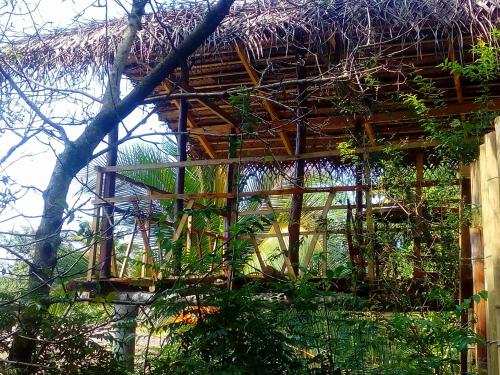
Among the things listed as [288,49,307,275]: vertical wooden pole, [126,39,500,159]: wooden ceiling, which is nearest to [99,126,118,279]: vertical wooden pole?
[126,39,500,159]: wooden ceiling

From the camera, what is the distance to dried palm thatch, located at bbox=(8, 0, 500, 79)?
4.80m

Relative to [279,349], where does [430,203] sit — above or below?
above

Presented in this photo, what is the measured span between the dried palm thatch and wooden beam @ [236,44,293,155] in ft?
0.40

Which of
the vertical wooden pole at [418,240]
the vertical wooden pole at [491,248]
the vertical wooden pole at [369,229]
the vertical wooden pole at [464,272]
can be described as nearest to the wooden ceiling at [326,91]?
the vertical wooden pole at [369,229]

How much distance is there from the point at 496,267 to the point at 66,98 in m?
2.48

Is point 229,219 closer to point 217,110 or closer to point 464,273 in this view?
point 217,110

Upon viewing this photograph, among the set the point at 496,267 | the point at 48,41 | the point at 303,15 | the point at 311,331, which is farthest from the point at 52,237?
the point at 48,41

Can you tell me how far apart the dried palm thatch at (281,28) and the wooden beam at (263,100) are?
12 cm

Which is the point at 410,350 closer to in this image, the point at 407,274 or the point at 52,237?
the point at 407,274

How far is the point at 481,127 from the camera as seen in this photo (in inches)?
136

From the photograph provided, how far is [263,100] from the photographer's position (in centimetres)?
613

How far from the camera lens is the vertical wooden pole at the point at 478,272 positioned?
8.13ft

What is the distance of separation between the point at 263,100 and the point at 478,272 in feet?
12.8

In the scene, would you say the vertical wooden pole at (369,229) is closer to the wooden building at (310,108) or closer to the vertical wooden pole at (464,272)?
the wooden building at (310,108)
